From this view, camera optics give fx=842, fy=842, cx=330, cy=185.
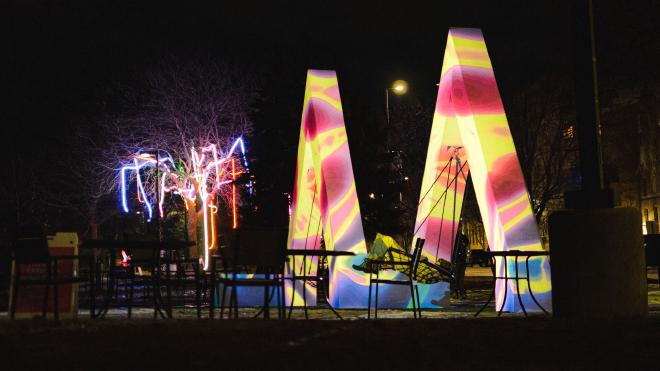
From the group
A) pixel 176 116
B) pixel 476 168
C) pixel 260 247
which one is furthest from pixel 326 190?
pixel 176 116

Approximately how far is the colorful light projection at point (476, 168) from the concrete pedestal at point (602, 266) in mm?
3383

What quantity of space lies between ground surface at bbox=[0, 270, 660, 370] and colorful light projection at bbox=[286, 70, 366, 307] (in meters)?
7.08

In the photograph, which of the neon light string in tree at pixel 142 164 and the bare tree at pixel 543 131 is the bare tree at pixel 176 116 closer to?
the neon light string in tree at pixel 142 164

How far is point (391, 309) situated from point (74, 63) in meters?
21.6

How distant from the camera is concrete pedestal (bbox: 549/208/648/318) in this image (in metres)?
7.42

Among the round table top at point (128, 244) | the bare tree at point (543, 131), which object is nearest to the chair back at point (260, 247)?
the round table top at point (128, 244)

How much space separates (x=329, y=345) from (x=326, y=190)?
9073 millimetres

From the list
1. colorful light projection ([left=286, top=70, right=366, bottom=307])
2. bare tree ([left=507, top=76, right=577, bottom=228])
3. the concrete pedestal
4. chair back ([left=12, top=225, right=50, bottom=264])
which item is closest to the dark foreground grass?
the concrete pedestal

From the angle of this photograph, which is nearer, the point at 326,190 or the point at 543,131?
the point at 326,190

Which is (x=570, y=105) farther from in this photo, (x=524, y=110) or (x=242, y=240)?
(x=242, y=240)

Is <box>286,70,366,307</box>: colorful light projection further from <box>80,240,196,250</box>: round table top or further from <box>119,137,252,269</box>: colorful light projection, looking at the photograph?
<box>119,137,252,269</box>: colorful light projection

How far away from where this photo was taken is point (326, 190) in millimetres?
14438

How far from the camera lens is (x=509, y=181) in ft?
38.0

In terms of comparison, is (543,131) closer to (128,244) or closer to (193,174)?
(193,174)
